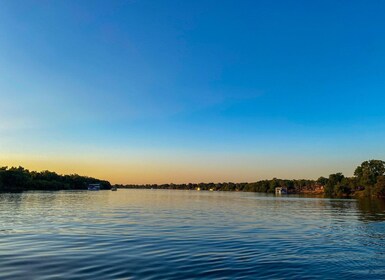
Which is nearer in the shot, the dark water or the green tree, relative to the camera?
the dark water

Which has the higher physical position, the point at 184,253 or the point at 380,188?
the point at 380,188

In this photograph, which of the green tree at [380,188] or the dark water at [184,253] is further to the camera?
the green tree at [380,188]

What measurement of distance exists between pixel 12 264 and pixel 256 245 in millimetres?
18901

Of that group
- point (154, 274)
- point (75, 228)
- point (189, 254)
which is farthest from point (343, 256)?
point (75, 228)

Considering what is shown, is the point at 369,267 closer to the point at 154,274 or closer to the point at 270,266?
the point at 270,266

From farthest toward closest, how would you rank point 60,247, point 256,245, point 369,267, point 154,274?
1. point 256,245
2. point 60,247
3. point 369,267
4. point 154,274

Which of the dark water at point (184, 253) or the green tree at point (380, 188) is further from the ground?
the green tree at point (380, 188)

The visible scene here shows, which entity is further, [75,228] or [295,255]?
[75,228]

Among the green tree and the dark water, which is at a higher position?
the green tree

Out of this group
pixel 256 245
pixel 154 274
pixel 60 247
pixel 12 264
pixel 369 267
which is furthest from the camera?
pixel 256 245

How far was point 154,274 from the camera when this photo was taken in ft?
65.2

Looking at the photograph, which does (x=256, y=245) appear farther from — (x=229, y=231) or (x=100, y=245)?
(x=100, y=245)

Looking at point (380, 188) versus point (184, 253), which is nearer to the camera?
point (184, 253)

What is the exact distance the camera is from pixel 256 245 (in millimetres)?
30406
